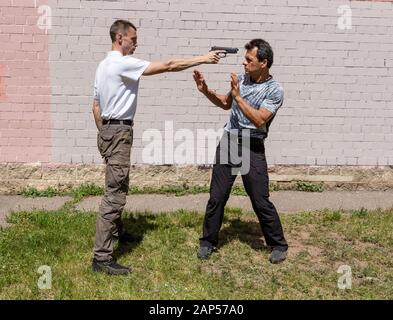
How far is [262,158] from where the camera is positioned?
4.54m

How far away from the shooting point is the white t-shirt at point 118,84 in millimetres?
4113

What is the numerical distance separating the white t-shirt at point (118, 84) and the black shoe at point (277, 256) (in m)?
1.74

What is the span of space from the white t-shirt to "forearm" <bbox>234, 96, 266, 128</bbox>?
2.67ft

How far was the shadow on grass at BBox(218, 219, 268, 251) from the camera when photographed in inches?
196

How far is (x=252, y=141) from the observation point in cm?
448

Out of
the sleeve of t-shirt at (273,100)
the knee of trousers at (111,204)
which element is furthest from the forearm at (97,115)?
the sleeve of t-shirt at (273,100)

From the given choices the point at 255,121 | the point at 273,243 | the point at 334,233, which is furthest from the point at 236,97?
the point at 334,233

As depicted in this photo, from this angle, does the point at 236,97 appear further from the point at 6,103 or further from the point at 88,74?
the point at 6,103

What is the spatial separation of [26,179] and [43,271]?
258cm

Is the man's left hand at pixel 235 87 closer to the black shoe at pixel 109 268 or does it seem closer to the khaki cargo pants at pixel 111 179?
the khaki cargo pants at pixel 111 179
